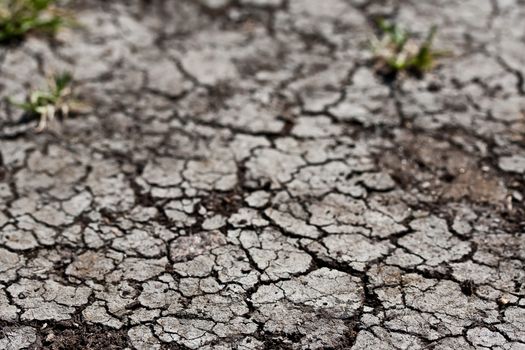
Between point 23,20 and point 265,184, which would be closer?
point 265,184

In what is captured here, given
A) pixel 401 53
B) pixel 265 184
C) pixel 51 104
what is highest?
pixel 401 53

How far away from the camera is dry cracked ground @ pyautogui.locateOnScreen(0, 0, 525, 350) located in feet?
9.29

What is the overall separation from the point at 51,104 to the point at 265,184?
4.08 ft

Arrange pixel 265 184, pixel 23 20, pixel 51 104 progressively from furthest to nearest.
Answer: pixel 23 20
pixel 51 104
pixel 265 184

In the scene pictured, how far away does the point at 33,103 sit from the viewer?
3799mm

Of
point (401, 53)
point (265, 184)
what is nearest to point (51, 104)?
point (265, 184)

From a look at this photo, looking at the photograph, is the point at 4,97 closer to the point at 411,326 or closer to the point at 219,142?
the point at 219,142

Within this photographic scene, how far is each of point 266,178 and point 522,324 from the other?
1.29 meters

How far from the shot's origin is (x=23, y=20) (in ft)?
13.8

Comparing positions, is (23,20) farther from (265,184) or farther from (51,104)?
(265,184)

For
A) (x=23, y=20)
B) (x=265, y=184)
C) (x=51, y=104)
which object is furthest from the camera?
(x=23, y=20)

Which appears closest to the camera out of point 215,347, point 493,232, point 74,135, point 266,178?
point 215,347

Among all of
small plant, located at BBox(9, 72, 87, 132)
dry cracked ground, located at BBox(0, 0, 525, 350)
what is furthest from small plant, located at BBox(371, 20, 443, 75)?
small plant, located at BBox(9, 72, 87, 132)

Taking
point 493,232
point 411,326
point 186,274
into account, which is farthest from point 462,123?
point 186,274
